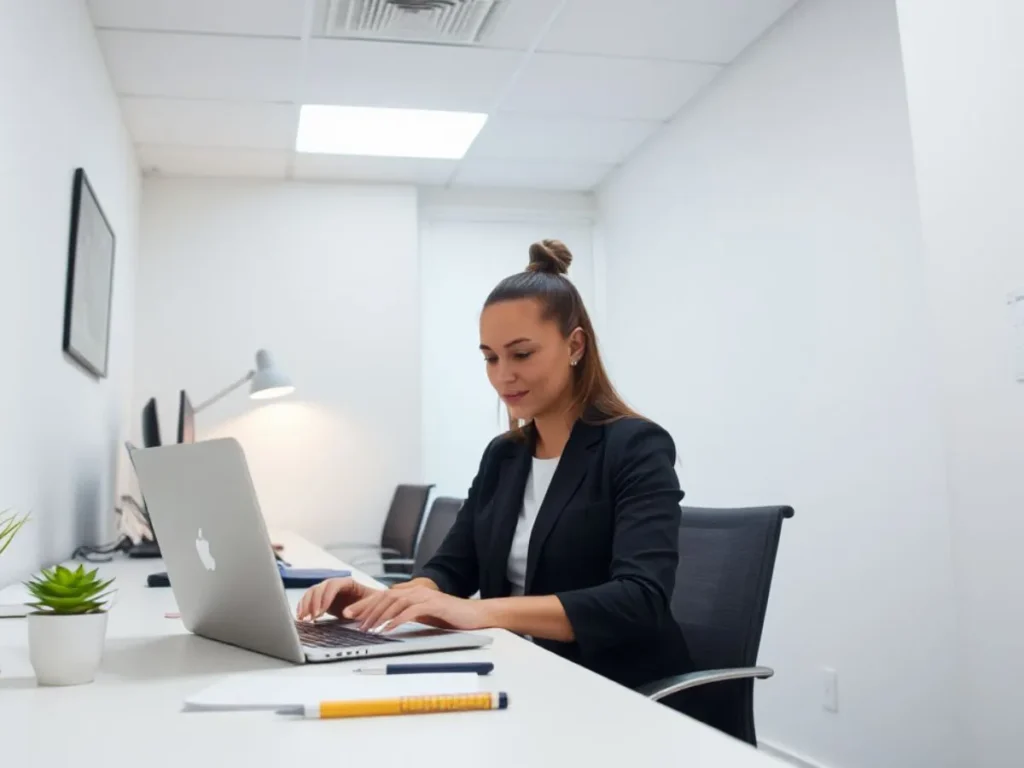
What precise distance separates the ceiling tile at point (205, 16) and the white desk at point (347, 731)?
2.31 meters

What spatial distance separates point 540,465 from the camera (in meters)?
1.61

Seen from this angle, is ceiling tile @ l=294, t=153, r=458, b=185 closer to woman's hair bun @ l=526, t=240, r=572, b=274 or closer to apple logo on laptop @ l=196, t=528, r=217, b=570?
woman's hair bun @ l=526, t=240, r=572, b=274

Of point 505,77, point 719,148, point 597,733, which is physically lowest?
point 597,733

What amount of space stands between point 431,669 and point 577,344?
2.58 ft

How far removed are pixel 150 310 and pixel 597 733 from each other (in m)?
3.88

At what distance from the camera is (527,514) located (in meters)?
1.59

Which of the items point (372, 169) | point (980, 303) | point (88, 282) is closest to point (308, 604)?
point (980, 303)

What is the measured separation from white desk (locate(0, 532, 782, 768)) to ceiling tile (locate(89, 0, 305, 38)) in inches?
90.8

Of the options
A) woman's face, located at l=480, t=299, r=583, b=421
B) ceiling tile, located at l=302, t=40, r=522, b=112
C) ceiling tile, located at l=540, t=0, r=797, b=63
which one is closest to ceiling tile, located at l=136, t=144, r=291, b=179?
ceiling tile, located at l=302, t=40, r=522, b=112

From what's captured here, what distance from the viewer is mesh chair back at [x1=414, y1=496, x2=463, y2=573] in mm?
2707

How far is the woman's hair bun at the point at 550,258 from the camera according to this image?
1.69m

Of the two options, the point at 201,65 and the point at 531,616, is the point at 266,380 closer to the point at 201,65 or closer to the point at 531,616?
the point at 201,65

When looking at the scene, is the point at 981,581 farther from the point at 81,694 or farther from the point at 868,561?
the point at 81,694

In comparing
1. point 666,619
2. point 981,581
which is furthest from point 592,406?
point 981,581
